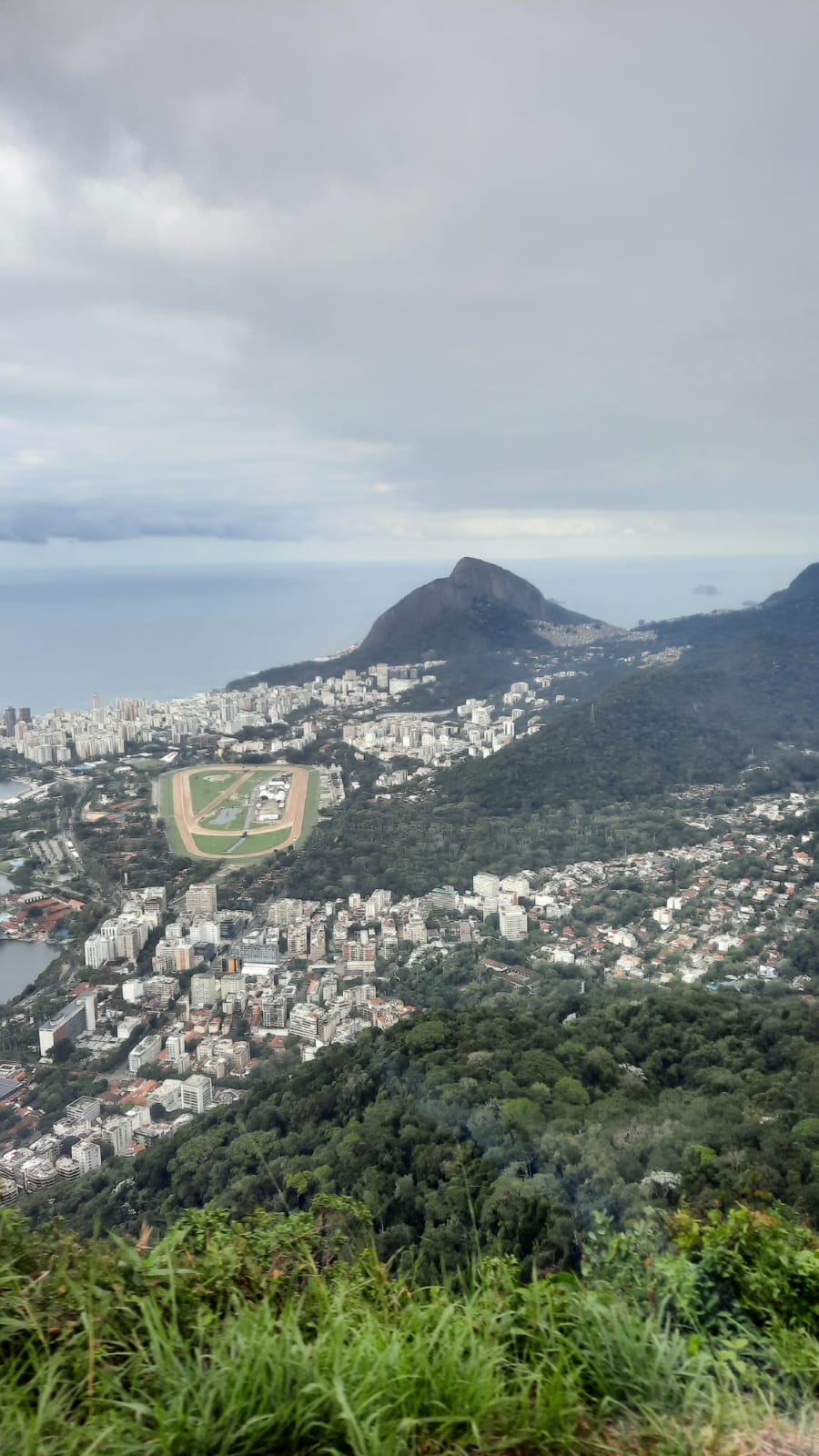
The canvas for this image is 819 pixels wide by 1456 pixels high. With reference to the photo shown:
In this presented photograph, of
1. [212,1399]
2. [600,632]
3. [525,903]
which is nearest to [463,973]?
[525,903]

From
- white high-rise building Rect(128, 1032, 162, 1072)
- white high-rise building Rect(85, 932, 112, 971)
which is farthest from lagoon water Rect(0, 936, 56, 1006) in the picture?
white high-rise building Rect(128, 1032, 162, 1072)

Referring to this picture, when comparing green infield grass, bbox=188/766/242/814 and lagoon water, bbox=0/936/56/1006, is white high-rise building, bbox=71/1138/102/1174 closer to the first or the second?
lagoon water, bbox=0/936/56/1006

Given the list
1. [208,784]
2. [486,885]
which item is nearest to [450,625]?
[208,784]

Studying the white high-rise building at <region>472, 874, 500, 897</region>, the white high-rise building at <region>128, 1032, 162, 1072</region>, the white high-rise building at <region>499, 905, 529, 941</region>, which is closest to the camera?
the white high-rise building at <region>128, 1032, 162, 1072</region>

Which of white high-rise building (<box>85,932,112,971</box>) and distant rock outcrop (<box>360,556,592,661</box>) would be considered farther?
distant rock outcrop (<box>360,556,592,661</box>)

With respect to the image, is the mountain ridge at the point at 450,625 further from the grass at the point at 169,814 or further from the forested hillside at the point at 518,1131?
the forested hillside at the point at 518,1131

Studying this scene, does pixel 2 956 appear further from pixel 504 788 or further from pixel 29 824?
pixel 504 788

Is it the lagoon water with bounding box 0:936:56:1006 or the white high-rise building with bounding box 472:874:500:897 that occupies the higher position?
the white high-rise building with bounding box 472:874:500:897
